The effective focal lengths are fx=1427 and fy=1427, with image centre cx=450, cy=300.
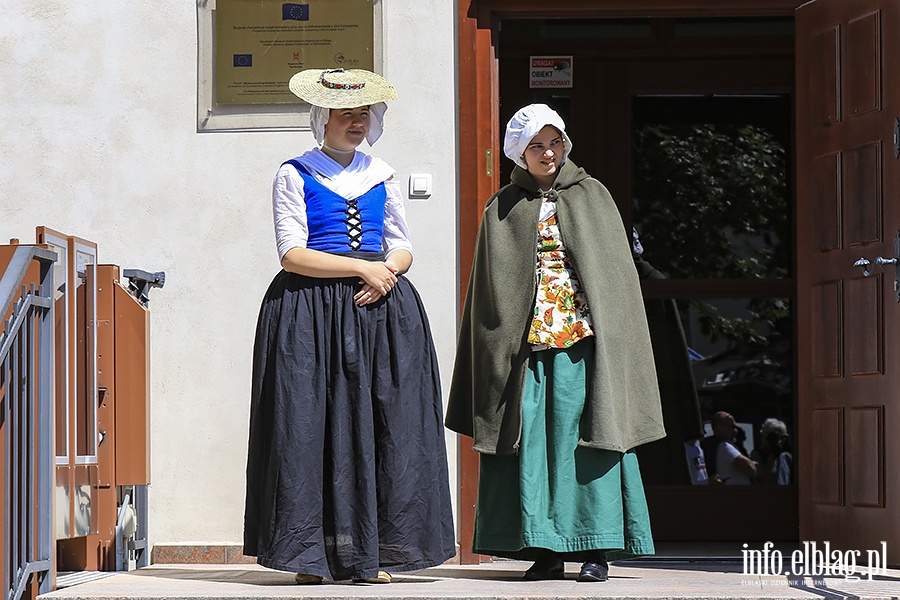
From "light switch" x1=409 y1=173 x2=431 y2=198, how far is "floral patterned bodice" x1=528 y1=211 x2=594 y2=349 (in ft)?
3.72

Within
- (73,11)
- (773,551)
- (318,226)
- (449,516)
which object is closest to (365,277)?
(318,226)

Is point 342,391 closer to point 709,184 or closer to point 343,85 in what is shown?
point 343,85

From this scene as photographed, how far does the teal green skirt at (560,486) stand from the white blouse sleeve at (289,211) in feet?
2.84

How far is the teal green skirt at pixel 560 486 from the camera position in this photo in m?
4.53

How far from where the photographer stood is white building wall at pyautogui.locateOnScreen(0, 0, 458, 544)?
5770mm

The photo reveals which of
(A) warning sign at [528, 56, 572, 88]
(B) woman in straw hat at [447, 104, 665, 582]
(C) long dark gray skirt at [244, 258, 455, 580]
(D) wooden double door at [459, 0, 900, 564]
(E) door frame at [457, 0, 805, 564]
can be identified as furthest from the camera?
(A) warning sign at [528, 56, 572, 88]

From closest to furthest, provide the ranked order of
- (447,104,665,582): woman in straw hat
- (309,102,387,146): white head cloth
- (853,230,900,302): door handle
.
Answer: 1. (447,104,665,582): woman in straw hat
2. (309,102,387,146): white head cloth
3. (853,230,900,302): door handle

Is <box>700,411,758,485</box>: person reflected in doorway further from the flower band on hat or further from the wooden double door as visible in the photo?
the flower band on hat

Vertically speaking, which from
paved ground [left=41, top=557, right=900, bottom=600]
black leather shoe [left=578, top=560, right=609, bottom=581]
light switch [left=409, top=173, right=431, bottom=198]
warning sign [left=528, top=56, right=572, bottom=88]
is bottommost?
paved ground [left=41, top=557, right=900, bottom=600]

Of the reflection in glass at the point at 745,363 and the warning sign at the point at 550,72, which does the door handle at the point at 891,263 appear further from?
the warning sign at the point at 550,72

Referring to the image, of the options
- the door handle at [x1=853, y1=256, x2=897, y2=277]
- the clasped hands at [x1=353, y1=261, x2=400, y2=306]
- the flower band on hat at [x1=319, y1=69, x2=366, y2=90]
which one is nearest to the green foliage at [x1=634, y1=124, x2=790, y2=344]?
the door handle at [x1=853, y1=256, x2=897, y2=277]

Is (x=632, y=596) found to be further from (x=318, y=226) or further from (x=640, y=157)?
(x=640, y=157)

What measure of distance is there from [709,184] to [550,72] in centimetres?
105

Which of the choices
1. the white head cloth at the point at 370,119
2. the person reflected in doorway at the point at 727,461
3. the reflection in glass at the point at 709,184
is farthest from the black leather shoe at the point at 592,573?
the reflection in glass at the point at 709,184
